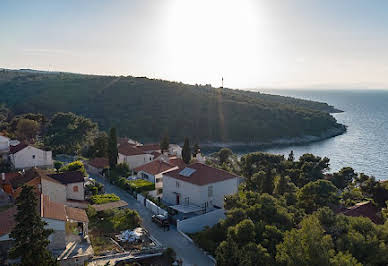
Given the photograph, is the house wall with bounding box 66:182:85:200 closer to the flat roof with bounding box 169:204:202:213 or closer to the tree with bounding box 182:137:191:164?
the flat roof with bounding box 169:204:202:213

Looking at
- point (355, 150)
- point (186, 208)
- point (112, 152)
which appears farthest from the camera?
point (355, 150)

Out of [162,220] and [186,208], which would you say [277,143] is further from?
[162,220]

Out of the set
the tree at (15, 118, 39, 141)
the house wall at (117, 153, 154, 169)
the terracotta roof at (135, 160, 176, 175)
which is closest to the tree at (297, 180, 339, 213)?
the terracotta roof at (135, 160, 176, 175)

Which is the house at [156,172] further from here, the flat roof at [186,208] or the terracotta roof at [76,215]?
the terracotta roof at [76,215]

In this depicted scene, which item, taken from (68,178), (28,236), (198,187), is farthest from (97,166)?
(28,236)

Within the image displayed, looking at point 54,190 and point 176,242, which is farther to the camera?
point 54,190

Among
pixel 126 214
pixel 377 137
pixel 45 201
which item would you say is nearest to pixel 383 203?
pixel 126 214
